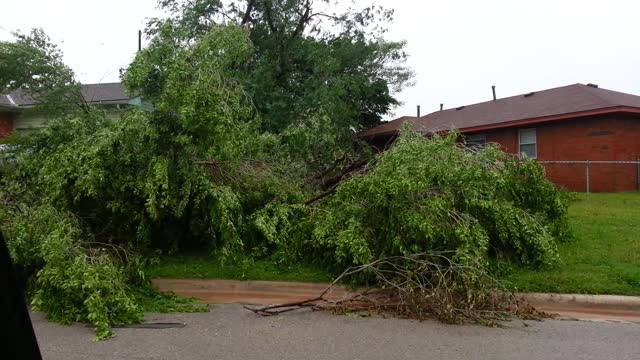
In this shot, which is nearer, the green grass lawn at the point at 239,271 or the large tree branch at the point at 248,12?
the green grass lawn at the point at 239,271

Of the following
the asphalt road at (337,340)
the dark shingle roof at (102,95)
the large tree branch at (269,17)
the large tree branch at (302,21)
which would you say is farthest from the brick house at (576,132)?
the dark shingle roof at (102,95)

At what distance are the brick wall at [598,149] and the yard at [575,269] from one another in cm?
629

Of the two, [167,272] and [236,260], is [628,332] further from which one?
[167,272]

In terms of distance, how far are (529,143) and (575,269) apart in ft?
38.7

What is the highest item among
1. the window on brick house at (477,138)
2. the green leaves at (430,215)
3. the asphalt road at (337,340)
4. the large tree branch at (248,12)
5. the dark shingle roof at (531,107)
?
the large tree branch at (248,12)

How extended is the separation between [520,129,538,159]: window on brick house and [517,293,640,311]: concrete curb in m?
12.4

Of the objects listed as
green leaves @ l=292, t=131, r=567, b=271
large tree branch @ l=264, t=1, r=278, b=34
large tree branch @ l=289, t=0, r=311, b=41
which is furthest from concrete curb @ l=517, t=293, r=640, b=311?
large tree branch @ l=264, t=1, r=278, b=34

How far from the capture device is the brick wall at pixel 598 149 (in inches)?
645

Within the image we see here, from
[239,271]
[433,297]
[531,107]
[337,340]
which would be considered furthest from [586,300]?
[531,107]

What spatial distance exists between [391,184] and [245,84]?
374 inches

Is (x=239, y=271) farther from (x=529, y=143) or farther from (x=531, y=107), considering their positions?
(x=531, y=107)

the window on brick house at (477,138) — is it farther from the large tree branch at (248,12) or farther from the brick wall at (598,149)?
the large tree branch at (248,12)

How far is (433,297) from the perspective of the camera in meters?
6.38

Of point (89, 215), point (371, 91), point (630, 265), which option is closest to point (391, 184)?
point (630, 265)
